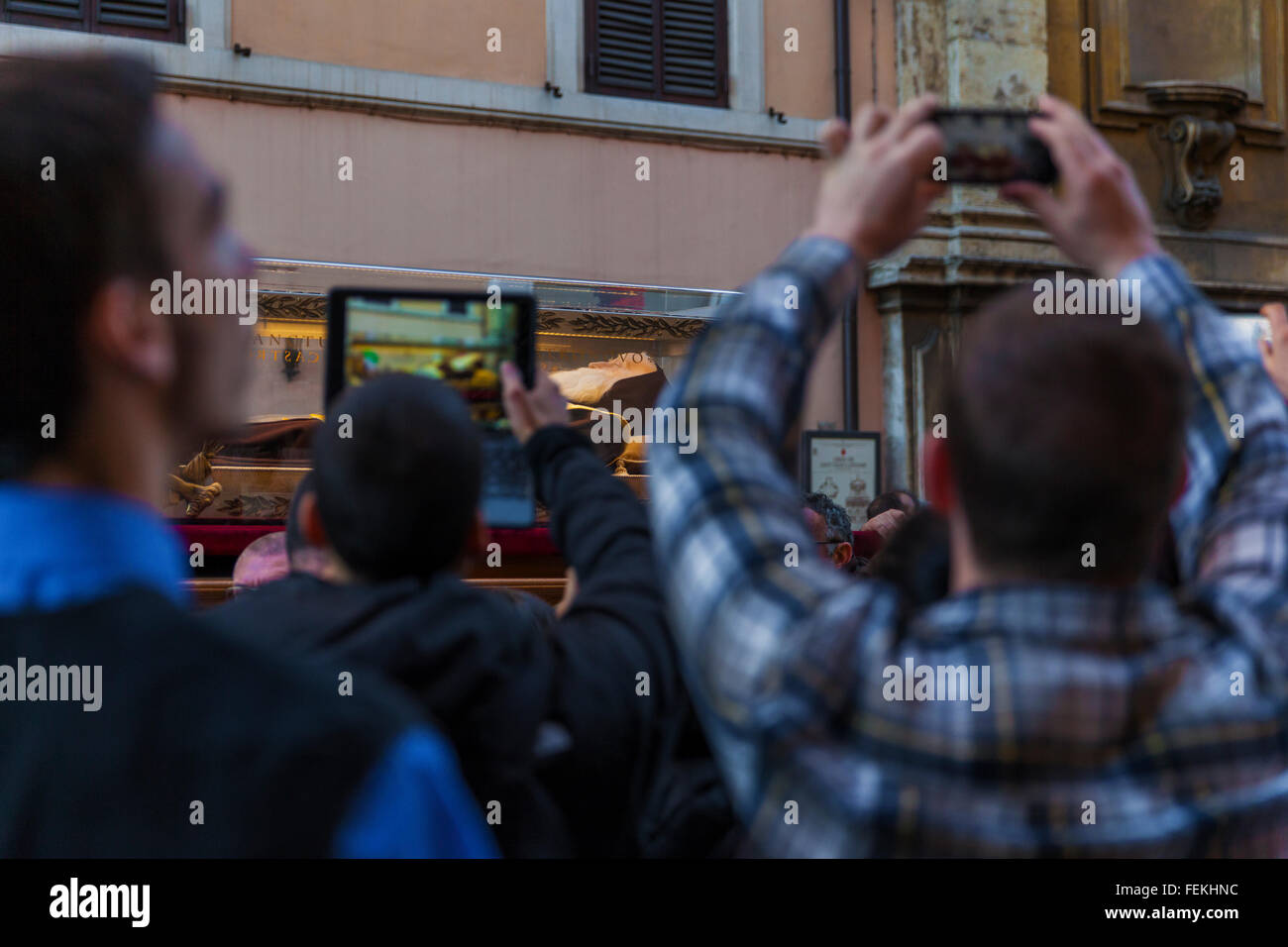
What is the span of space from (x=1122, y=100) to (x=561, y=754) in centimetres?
1065

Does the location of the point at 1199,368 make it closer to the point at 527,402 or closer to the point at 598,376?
the point at 527,402

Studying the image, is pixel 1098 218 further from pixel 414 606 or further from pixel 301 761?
pixel 301 761

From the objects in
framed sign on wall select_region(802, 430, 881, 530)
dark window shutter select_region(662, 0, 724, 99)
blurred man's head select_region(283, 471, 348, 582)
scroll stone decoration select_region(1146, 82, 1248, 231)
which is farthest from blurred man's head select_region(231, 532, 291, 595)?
scroll stone decoration select_region(1146, 82, 1248, 231)

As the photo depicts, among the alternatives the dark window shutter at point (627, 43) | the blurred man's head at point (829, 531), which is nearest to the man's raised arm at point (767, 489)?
the blurred man's head at point (829, 531)

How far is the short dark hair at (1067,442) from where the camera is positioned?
41.3 inches

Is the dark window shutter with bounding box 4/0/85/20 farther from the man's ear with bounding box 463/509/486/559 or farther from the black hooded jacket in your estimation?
the man's ear with bounding box 463/509/486/559

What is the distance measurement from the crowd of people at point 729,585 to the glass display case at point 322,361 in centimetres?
474

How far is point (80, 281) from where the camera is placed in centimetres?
90

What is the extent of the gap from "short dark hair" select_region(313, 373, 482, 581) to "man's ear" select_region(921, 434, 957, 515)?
54 cm

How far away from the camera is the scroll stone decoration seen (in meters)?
10.7
